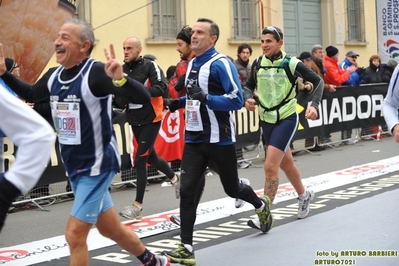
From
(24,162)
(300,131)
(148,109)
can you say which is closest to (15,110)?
(24,162)

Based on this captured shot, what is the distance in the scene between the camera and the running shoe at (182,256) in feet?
20.8

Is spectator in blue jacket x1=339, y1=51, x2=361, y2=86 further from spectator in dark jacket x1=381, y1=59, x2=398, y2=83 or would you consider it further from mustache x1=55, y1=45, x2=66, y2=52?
mustache x1=55, y1=45, x2=66, y2=52

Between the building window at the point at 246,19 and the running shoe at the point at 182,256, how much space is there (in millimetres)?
15283

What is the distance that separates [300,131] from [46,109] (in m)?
8.71

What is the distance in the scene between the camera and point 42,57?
1127 cm

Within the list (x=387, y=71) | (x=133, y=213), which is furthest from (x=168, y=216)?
(x=387, y=71)

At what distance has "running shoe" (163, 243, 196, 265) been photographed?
6.35 meters

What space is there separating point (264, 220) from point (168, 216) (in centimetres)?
169

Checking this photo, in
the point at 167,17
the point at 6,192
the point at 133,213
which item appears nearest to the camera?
the point at 6,192

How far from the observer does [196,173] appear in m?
6.57

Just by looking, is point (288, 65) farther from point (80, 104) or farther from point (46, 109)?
point (80, 104)

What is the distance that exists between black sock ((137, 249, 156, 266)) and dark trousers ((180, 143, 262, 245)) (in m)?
0.75

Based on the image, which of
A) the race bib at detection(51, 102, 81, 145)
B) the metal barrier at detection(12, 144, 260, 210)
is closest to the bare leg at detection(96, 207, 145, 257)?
the race bib at detection(51, 102, 81, 145)

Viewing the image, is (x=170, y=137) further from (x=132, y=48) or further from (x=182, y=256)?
(x=182, y=256)
